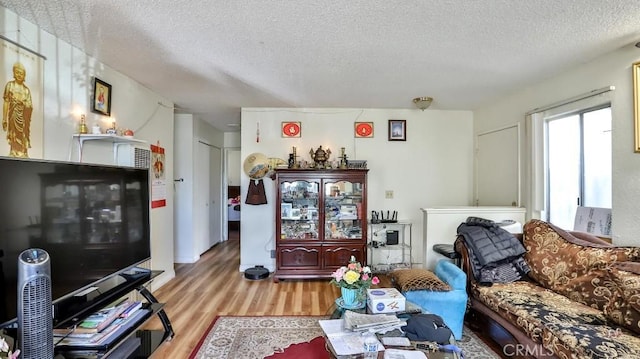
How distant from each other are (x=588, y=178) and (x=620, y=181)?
0.38 metres

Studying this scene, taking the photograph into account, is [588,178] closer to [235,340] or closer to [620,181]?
[620,181]

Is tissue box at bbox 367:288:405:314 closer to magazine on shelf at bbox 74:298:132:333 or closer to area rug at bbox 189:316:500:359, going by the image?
area rug at bbox 189:316:500:359

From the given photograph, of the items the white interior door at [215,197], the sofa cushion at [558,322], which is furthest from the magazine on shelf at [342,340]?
the white interior door at [215,197]

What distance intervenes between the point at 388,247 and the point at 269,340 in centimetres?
234

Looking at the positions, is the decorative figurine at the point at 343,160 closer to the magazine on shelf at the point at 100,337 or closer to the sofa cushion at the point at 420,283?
the sofa cushion at the point at 420,283

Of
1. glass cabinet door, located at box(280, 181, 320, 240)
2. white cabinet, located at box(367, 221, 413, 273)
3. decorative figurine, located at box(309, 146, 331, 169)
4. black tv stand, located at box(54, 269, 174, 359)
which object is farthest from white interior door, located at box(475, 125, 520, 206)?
black tv stand, located at box(54, 269, 174, 359)

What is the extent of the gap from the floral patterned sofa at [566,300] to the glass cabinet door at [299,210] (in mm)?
1853

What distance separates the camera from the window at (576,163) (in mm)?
2689

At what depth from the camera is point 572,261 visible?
2412 mm

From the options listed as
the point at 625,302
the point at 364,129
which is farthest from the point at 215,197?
the point at 625,302

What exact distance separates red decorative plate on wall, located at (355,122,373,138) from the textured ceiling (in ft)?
3.09

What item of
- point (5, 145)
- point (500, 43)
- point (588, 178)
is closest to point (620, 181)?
point (588, 178)

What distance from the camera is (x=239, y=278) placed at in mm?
4117

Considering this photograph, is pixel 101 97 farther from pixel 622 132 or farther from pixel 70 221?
pixel 622 132
